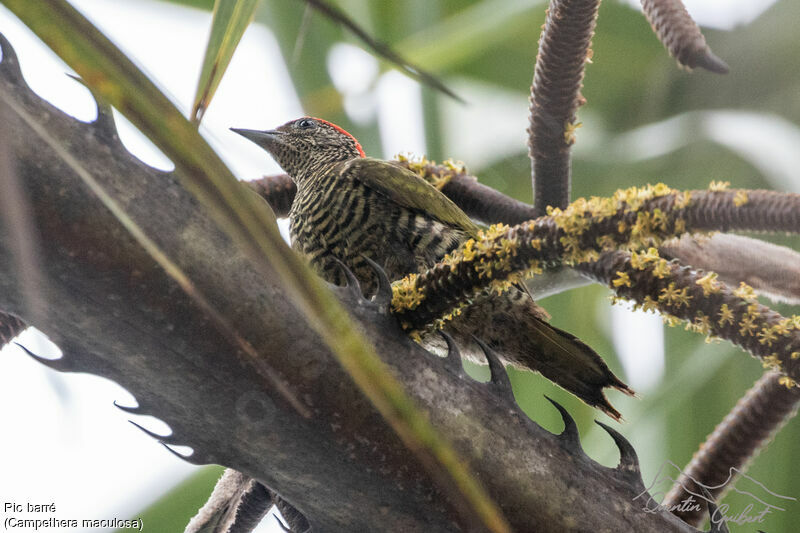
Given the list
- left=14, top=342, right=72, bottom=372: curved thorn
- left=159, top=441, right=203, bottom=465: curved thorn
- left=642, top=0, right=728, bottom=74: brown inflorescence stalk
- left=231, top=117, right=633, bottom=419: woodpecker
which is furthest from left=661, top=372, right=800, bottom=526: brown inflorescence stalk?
left=14, top=342, right=72, bottom=372: curved thorn

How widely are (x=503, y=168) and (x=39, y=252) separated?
214 centimetres

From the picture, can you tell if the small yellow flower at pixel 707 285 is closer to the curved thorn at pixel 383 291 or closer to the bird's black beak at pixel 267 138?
the curved thorn at pixel 383 291

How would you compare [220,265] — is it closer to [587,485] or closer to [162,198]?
[162,198]

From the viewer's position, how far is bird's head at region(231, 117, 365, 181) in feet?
8.30

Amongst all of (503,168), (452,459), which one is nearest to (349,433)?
(452,459)

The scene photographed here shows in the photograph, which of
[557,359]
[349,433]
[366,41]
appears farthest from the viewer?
[557,359]

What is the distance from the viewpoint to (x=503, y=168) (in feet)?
8.84

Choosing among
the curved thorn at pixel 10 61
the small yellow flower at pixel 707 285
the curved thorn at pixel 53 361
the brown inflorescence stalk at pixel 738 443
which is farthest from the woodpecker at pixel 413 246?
the curved thorn at pixel 10 61

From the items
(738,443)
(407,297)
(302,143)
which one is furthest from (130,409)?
(302,143)

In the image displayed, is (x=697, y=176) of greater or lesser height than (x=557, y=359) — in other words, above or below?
above

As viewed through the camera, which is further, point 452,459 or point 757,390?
point 757,390

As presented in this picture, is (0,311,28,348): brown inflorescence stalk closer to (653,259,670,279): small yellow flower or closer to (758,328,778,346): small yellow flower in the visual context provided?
(653,259,670,279): small yellow flower

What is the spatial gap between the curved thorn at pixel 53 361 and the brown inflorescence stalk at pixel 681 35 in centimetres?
74

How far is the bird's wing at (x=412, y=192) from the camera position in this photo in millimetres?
1724
